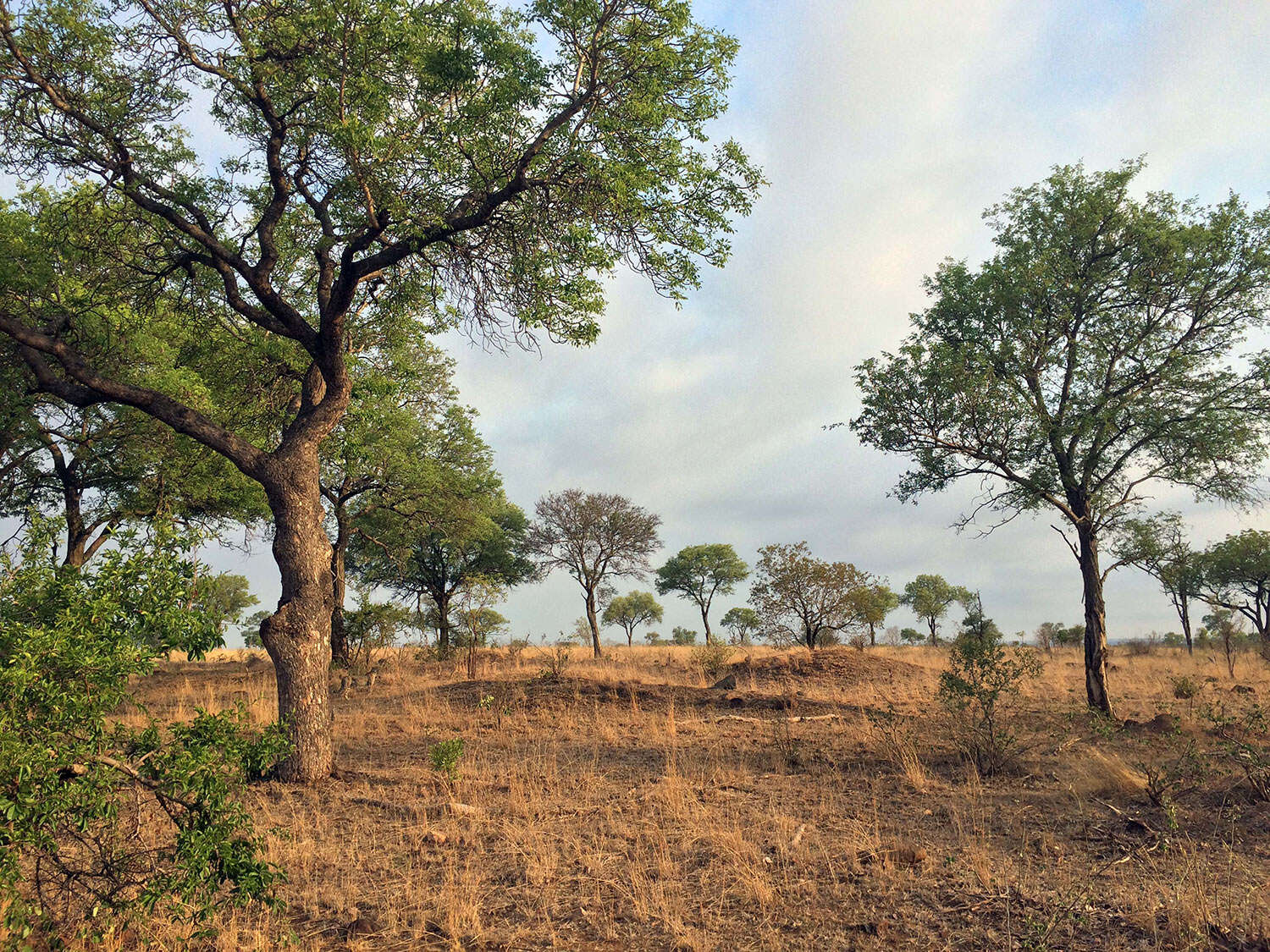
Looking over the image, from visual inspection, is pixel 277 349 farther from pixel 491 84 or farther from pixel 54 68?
pixel 491 84

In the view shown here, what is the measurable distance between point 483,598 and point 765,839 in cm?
1404

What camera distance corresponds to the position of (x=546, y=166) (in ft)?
27.9

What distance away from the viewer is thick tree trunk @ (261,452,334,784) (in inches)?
308

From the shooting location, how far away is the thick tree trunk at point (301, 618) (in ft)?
25.7

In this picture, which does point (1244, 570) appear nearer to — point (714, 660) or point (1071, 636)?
point (1071, 636)

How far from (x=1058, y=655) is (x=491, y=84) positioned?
100 feet

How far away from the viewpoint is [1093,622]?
13305 mm

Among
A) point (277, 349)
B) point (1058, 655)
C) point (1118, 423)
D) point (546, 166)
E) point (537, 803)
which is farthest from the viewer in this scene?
point (1058, 655)

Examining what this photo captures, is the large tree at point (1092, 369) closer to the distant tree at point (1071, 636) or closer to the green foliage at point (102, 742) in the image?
the green foliage at point (102, 742)

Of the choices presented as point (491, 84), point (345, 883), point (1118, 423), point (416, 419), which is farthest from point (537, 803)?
point (416, 419)

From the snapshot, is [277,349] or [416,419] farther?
[416,419]

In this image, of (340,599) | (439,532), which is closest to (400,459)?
(340,599)

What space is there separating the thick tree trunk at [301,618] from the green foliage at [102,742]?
3.72 m

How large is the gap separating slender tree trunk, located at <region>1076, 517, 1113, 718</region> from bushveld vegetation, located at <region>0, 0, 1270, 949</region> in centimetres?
9
